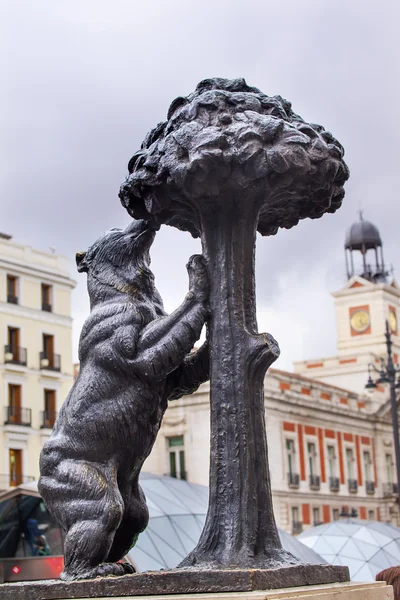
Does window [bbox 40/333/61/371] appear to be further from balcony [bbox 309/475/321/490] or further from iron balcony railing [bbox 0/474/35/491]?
balcony [bbox 309/475/321/490]

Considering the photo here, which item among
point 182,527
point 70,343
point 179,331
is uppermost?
point 70,343

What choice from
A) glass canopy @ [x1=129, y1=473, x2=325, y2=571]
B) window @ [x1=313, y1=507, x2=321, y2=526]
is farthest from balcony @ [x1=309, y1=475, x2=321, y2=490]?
glass canopy @ [x1=129, y1=473, x2=325, y2=571]

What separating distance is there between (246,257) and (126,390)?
0.82 metres

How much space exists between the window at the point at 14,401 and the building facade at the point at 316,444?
18.4ft

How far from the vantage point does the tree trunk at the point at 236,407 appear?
3.85 m

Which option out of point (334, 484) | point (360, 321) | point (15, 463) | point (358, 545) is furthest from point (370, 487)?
point (358, 545)

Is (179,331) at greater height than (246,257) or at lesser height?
lesser

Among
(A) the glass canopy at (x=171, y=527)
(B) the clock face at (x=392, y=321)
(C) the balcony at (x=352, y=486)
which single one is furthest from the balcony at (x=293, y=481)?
(B) the clock face at (x=392, y=321)

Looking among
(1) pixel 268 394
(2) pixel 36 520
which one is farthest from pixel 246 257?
(1) pixel 268 394

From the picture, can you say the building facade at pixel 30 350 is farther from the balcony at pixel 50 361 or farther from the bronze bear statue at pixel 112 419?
the bronze bear statue at pixel 112 419

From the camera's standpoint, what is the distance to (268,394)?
122 ft

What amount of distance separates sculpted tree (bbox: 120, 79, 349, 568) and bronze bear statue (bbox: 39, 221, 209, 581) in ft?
0.61

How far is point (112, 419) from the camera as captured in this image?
3965 mm

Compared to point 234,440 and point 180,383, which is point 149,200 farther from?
point 234,440
